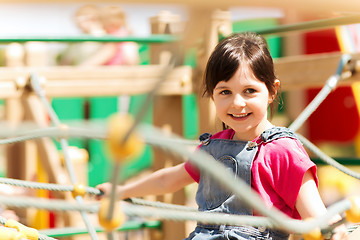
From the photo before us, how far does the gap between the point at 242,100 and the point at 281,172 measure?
151mm

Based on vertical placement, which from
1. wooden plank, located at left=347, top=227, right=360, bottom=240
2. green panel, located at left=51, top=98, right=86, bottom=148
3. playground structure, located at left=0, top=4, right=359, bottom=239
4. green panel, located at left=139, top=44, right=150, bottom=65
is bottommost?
wooden plank, located at left=347, top=227, right=360, bottom=240

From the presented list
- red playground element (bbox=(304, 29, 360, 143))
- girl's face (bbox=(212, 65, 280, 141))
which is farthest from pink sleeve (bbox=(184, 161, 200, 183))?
red playground element (bbox=(304, 29, 360, 143))

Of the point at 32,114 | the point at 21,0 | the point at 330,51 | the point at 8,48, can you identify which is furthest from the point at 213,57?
the point at 330,51

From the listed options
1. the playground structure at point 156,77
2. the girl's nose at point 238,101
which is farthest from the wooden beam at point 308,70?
the girl's nose at point 238,101

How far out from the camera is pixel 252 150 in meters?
1.17

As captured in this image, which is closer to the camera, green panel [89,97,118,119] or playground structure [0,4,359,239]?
playground structure [0,4,359,239]

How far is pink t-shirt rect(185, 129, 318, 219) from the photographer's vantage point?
3.59 feet

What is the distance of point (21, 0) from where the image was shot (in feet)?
1.64

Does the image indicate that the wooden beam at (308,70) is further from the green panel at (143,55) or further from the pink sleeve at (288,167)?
the green panel at (143,55)

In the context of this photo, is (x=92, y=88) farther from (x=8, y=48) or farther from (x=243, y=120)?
(x=243, y=120)

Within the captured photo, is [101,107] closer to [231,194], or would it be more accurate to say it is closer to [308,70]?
[308,70]

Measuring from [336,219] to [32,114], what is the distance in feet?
4.88

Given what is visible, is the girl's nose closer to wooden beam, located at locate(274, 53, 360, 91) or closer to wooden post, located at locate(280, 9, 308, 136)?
wooden beam, located at locate(274, 53, 360, 91)

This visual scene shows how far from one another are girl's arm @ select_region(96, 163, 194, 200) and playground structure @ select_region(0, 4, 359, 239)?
39cm
